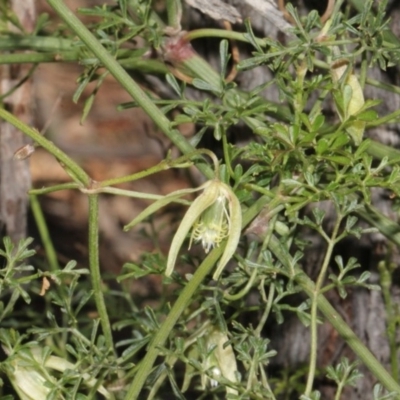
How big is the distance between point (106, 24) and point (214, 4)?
12 centimetres

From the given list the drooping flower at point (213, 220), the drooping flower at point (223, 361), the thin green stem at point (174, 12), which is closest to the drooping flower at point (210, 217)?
the drooping flower at point (213, 220)

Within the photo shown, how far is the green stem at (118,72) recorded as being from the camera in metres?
0.83

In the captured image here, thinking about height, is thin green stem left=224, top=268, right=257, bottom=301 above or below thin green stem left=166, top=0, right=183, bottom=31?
below

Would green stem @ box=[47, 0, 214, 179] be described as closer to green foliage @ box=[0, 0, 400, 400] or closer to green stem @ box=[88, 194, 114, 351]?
green foliage @ box=[0, 0, 400, 400]

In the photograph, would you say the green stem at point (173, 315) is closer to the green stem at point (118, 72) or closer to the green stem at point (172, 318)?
the green stem at point (172, 318)

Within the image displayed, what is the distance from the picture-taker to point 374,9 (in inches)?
42.3

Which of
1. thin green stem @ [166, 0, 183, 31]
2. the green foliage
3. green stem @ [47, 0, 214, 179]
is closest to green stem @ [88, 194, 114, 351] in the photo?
the green foliage

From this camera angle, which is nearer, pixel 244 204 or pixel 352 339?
pixel 352 339

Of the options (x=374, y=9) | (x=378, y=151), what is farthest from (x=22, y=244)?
(x=374, y=9)

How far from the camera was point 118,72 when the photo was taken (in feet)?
2.81

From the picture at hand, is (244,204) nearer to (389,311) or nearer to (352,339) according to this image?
(352,339)

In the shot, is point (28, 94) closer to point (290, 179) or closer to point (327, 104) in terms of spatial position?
point (327, 104)

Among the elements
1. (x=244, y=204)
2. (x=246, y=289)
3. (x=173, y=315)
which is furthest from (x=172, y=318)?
(x=244, y=204)

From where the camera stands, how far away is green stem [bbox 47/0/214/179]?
0.83 m
